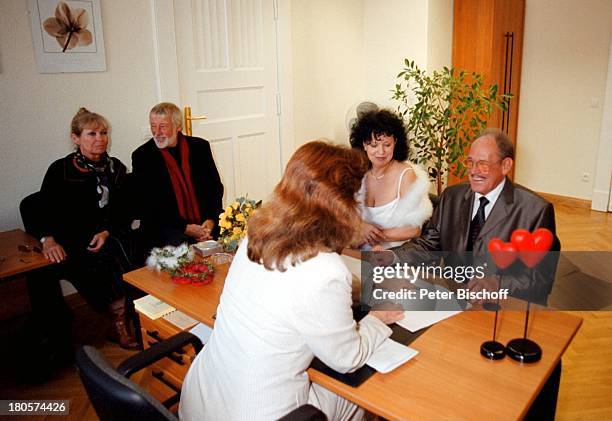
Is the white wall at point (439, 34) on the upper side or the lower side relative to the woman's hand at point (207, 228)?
upper

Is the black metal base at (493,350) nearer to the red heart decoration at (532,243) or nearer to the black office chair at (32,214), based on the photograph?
the red heart decoration at (532,243)

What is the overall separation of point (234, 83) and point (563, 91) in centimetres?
356

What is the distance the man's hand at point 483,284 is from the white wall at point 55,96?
8.97 feet

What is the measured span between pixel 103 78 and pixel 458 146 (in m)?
2.82

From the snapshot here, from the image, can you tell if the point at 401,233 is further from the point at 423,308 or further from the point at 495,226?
the point at 423,308

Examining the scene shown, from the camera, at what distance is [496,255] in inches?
63.1

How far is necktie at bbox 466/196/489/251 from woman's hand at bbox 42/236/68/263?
2114 mm

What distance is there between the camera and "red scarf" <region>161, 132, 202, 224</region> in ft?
11.4

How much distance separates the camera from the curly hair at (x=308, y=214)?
4.89 ft

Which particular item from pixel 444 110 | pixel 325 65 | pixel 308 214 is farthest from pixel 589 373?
pixel 325 65

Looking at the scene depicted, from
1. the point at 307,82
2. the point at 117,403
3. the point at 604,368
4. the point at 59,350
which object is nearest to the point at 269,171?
the point at 307,82

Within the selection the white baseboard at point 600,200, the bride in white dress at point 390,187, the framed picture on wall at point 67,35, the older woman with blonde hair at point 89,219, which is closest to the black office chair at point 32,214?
the older woman with blonde hair at point 89,219

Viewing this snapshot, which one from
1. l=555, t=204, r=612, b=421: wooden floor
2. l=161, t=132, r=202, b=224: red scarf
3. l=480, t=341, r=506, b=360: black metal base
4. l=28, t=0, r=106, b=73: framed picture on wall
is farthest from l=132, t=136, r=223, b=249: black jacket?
l=555, t=204, r=612, b=421: wooden floor

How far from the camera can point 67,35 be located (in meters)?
3.44
